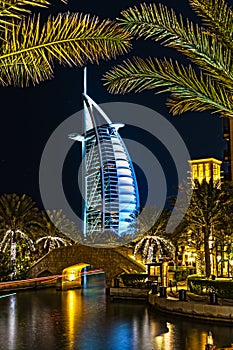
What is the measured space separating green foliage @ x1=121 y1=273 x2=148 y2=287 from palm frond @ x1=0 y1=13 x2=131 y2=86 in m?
35.9

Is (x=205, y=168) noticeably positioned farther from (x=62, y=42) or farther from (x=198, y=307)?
(x=62, y=42)

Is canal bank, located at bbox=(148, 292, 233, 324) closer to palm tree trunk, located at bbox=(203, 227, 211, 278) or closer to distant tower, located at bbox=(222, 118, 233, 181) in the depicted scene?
palm tree trunk, located at bbox=(203, 227, 211, 278)

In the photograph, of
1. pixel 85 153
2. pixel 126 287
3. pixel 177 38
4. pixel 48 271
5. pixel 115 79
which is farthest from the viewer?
pixel 85 153

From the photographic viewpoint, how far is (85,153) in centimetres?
11181

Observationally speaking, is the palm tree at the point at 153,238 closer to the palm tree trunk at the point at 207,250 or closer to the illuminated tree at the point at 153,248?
the illuminated tree at the point at 153,248

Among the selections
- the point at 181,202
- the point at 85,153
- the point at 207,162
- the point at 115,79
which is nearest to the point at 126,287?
the point at 181,202

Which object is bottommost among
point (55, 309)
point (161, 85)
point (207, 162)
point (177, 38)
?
point (55, 309)

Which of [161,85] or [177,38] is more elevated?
[177,38]

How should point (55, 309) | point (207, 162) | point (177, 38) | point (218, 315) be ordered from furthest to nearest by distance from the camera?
point (207, 162)
point (55, 309)
point (218, 315)
point (177, 38)

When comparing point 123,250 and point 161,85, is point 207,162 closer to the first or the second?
point 123,250

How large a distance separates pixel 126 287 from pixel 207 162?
6129 centimetres

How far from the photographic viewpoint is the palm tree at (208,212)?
1668 inches

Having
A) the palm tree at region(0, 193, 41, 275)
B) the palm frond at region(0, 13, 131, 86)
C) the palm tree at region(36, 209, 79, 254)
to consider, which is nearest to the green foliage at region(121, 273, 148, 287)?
the palm tree at region(0, 193, 41, 275)

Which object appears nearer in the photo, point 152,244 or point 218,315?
point 218,315
